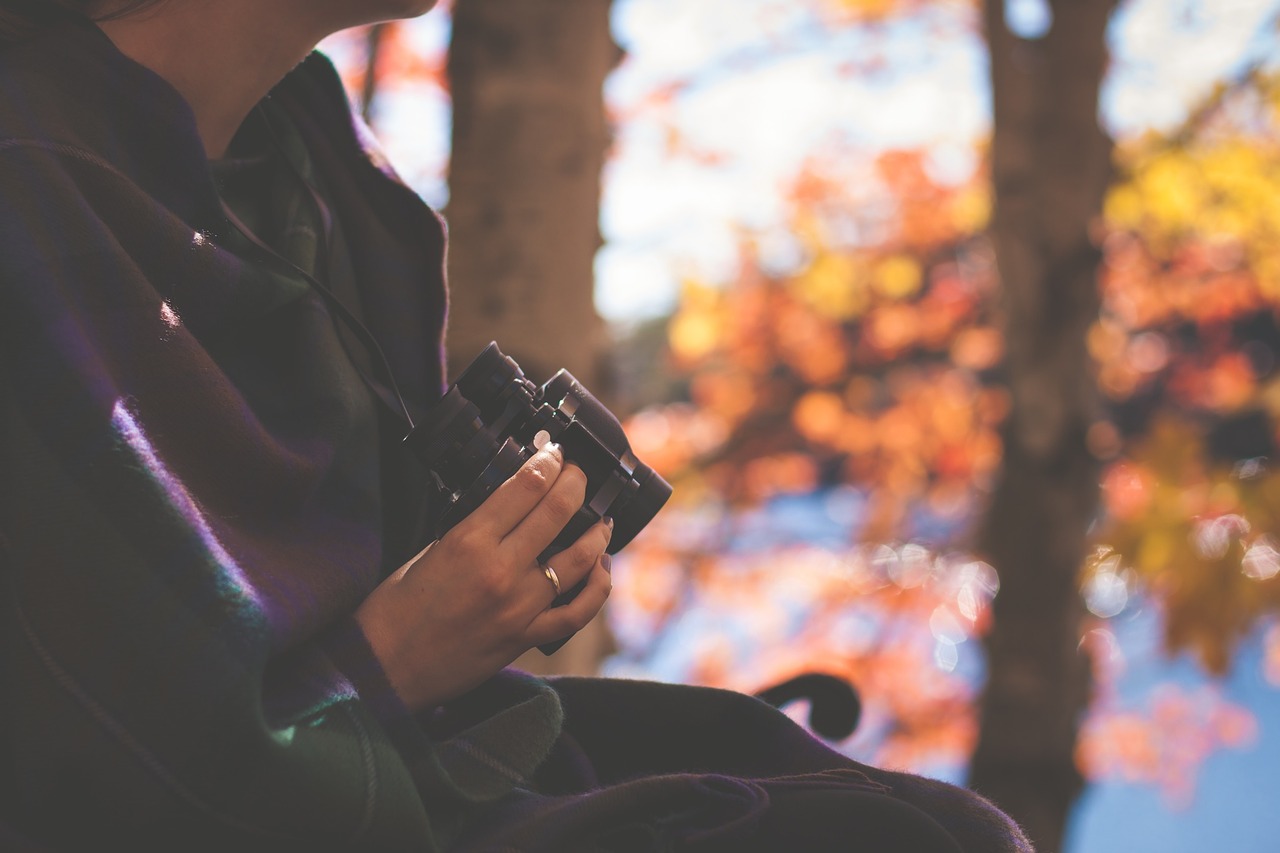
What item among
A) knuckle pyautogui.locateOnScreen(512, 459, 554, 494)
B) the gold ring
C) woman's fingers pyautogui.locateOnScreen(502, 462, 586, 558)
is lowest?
the gold ring

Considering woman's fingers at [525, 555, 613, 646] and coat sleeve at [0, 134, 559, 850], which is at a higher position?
coat sleeve at [0, 134, 559, 850]

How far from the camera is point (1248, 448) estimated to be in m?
10.5

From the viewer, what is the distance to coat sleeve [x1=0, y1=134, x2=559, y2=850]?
827 millimetres

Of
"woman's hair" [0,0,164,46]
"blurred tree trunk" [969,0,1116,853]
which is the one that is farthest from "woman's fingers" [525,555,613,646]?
"blurred tree trunk" [969,0,1116,853]

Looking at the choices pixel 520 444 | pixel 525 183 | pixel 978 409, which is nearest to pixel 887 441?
pixel 978 409

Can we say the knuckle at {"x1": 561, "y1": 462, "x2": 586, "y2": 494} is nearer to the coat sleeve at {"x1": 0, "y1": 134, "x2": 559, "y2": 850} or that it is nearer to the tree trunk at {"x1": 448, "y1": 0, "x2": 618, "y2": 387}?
the coat sleeve at {"x1": 0, "y1": 134, "x2": 559, "y2": 850}

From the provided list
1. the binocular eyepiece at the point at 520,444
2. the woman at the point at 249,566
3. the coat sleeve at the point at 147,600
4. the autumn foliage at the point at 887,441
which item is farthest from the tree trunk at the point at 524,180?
the autumn foliage at the point at 887,441

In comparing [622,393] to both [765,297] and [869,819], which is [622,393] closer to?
[869,819]

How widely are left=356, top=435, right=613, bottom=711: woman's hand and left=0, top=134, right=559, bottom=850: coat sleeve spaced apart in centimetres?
5

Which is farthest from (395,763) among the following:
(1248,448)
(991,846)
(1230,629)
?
(1248,448)

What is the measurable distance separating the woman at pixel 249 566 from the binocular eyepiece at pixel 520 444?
4 centimetres

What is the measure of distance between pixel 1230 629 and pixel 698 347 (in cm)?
448

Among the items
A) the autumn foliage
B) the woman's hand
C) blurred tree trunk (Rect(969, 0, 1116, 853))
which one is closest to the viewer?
the woman's hand

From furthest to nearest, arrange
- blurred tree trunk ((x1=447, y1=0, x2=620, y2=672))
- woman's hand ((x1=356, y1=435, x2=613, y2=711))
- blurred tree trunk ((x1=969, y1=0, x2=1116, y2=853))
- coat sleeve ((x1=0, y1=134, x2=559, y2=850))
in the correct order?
1. blurred tree trunk ((x1=969, y1=0, x2=1116, y2=853))
2. blurred tree trunk ((x1=447, y1=0, x2=620, y2=672))
3. woman's hand ((x1=356, y1=435, x2=613, y2=711))
4. coat sleeve ((x1=0, y1=134, x2=559, y2=850))
